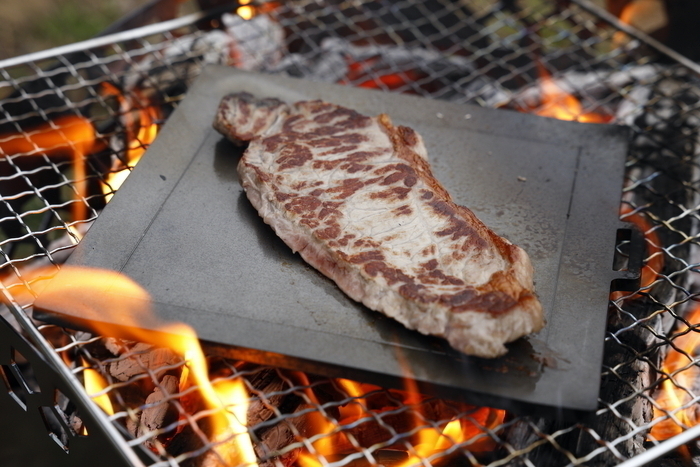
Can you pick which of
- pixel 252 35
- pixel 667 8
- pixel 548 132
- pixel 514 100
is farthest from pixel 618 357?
pixel 252 35

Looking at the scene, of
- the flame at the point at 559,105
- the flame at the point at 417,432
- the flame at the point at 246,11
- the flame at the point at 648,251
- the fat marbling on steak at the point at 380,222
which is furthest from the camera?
the flame at the point at 246,11

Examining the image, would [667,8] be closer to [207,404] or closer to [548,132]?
[548,132]

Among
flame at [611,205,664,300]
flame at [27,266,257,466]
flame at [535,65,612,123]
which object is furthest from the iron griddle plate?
flame at [535,65,612,123]

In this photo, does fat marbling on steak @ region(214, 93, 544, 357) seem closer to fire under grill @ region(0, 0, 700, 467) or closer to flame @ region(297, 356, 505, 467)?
fire under grill @ region(0, 0, 700, 467)

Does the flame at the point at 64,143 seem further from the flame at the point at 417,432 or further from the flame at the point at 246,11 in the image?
the flame at the point at 417,432

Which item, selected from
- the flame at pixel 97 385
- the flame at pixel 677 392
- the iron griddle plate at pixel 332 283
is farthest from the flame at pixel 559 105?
the flame at pixel 97 385
